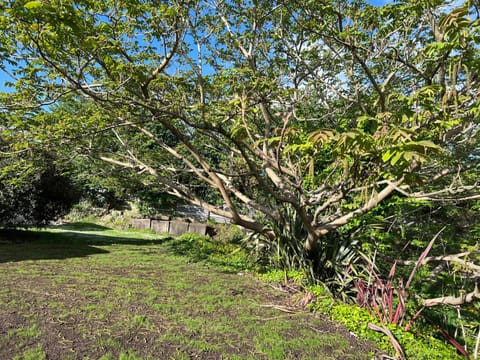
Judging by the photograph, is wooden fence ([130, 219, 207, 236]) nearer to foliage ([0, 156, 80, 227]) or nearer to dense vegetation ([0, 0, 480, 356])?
foliage ([0, 156, 80, 227])

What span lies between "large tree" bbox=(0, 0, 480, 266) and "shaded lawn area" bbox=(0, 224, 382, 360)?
1.47 meters

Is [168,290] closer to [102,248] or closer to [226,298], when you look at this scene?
[226,298]

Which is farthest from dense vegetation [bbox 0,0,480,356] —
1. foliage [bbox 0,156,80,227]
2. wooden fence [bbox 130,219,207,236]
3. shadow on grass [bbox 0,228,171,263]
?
wooden fence [bbox 130,219,207,236]

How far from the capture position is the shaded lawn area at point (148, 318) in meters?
2.37

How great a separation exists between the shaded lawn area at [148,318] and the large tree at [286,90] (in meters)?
1.47

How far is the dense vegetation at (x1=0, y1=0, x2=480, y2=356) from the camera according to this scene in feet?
10.0

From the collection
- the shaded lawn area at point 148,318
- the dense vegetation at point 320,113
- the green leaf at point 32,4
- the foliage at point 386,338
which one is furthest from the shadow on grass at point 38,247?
the foliage at point 386,338

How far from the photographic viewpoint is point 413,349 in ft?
9.09

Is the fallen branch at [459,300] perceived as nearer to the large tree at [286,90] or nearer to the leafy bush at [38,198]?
Result: the large tree at [286,90]

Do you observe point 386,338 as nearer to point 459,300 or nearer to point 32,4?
point 459,300

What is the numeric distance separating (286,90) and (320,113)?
8.23ft

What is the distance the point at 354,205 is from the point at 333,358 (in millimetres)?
2285

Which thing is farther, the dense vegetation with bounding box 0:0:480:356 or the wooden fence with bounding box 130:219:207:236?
the wooden fence with bounding box 130:219:207:236

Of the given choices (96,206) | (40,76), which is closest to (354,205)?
(40,76)
